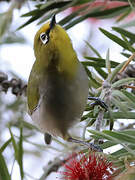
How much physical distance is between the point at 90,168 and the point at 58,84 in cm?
28

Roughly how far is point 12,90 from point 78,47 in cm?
114

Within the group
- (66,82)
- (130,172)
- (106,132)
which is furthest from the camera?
(66,82)

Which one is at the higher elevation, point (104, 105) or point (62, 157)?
point (104, 105)

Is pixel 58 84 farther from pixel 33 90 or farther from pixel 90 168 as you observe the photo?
pixel 90 168

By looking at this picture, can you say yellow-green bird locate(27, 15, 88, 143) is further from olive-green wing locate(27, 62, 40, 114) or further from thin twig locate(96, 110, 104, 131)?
thin twig locate(96, 110, 104, 131)

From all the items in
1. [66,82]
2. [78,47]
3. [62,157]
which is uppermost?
[66,82]

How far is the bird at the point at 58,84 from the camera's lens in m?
1.06

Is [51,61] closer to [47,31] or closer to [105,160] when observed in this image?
[47,31]

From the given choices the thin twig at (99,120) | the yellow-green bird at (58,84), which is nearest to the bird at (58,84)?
the yellow-green bird at (58,84)

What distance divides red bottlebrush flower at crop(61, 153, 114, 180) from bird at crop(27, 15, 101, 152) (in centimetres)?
17

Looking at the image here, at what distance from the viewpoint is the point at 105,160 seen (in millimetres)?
877

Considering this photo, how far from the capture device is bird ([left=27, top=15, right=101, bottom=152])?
106cm

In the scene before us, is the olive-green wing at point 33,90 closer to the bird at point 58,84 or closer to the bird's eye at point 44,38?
the bird at point 58,84

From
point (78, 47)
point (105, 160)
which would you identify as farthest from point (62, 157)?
point (78, 47)
